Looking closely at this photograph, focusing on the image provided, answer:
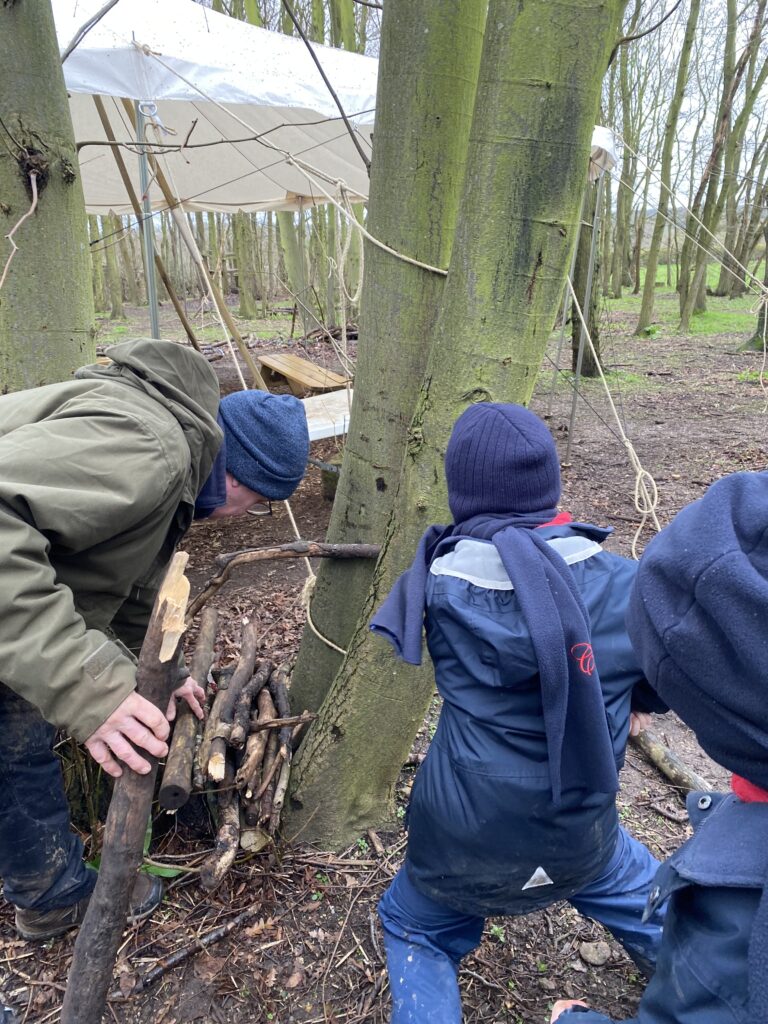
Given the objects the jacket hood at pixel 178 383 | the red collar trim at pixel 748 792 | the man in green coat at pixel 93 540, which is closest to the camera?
the red collar trim at pixel 748 792

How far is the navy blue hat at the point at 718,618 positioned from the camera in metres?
0.73

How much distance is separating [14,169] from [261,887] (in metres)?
2.22

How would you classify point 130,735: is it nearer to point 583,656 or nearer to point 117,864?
point 117,864

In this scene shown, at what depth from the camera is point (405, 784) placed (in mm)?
2281

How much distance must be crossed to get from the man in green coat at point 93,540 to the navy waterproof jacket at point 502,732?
0.59m

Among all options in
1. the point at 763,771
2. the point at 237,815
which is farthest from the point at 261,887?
the point at 763,771

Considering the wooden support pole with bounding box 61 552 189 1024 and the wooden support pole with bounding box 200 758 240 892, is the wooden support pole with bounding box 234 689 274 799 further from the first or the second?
the wooden support pole with bounding box 61 552 189 1024

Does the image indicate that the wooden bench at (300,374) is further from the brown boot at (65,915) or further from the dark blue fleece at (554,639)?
the dark blue fleece at (554,639)

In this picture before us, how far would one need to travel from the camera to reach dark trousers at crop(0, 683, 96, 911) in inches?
65.4

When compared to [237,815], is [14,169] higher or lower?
higher

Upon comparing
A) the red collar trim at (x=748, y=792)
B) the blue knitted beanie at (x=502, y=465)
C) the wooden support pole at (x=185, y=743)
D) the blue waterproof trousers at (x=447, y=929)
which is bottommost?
the blue waterproof trousers at (x=447, y=929)

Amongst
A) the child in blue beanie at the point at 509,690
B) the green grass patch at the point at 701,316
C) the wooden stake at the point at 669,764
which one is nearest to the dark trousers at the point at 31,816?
the child in blue beanie at the point at 509,690

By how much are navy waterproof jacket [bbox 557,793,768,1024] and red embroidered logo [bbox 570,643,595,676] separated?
335 millimetres

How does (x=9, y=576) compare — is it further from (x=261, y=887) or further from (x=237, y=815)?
(x=261, y=887)
